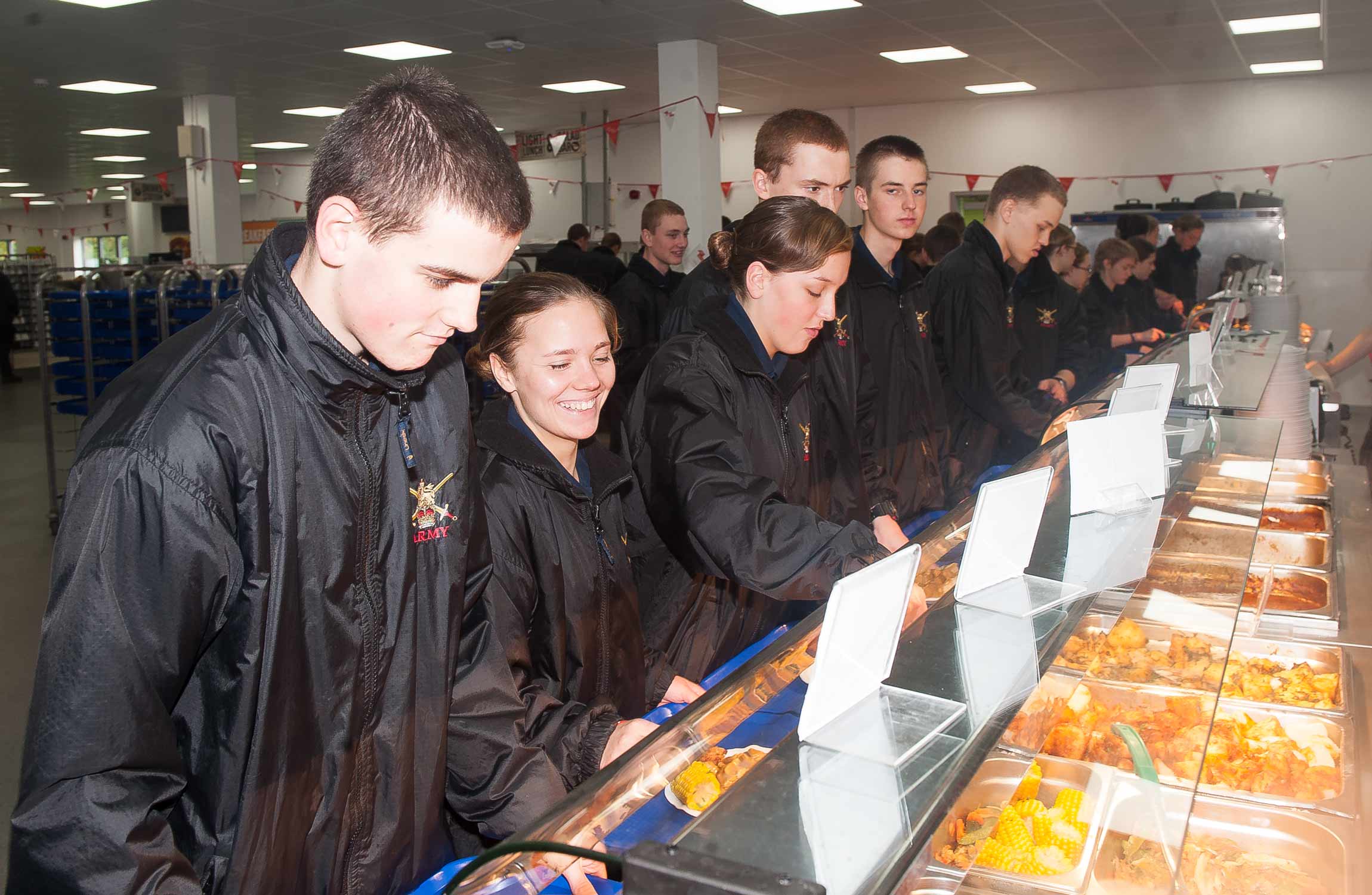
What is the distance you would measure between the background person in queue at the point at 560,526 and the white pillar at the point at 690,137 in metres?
7.75

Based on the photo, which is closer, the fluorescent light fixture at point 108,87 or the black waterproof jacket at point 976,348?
the black waterproof jacket at point 976,348

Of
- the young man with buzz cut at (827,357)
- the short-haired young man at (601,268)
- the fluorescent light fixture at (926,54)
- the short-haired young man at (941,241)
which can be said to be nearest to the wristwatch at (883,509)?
the young man with buzz cut at (827,357)

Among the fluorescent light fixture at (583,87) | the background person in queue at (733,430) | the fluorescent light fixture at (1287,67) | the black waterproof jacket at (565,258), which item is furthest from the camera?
the fluorescent light fixture at (583,87)

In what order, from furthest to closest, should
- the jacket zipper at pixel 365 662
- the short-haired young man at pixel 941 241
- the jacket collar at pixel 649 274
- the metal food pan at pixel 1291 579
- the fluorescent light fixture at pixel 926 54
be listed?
the fluorescent light fixture at pixel 926 54 < the short-haired young man at pixel 941 241 < the jacket collar at pixel 649 274 < the metal food pan at pixel 1291 579 < the jacket zipper at pixel 365 662

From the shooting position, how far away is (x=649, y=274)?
639 cm

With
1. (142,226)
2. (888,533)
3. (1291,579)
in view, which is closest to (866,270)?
(888,533)

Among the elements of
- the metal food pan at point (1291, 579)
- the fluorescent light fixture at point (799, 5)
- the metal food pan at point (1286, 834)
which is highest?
the fluorescent light fixture at point (799, 5)

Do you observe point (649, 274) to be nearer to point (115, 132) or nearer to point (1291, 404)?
point (1291, 404)

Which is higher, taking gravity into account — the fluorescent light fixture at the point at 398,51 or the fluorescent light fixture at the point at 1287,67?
the fluorescent light fixture at the point at 1287,67

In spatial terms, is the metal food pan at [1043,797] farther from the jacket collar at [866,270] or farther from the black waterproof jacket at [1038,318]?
the black waterproof jacket at [1038,318]

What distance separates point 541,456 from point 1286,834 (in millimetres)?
1380

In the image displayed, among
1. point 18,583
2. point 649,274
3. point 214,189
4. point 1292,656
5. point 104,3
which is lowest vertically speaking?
point 18,583

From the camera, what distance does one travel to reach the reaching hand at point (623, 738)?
1468 millimetres

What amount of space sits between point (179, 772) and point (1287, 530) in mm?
2802
